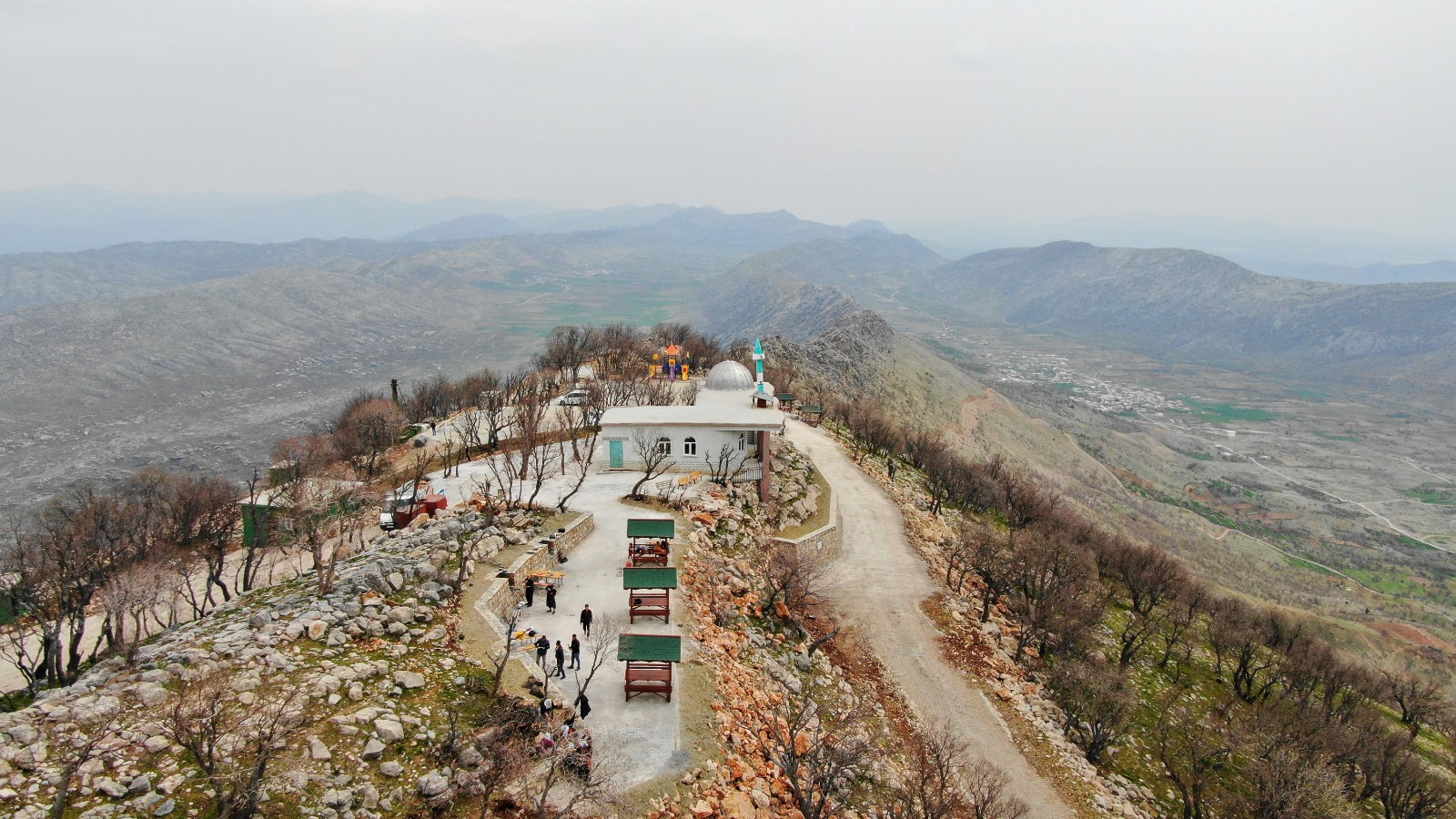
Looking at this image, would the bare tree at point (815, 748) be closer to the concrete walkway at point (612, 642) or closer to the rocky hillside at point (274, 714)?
the concrete walkway at point (612, 642)

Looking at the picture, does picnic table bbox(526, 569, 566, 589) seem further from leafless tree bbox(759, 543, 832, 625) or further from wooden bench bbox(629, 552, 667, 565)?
leafless tree bbox(759, 543, 832, 625)

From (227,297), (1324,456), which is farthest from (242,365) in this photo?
(1324,456)

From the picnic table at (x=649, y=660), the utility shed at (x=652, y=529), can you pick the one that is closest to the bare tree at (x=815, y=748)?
the picnic table at (x=649, y=660)

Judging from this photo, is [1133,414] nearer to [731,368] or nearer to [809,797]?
[731,368]

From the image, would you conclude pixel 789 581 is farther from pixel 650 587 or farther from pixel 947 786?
pixel 947 786

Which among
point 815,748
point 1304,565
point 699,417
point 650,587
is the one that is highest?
point 699,417

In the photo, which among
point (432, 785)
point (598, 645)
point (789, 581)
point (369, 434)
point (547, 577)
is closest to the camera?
point (432, 785)

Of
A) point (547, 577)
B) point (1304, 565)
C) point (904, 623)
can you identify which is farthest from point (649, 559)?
point (1304, 565)
